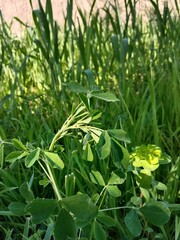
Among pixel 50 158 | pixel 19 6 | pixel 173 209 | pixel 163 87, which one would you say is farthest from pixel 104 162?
pixel 19 6

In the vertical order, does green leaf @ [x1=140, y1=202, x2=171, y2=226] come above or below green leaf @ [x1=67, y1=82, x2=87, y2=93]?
below

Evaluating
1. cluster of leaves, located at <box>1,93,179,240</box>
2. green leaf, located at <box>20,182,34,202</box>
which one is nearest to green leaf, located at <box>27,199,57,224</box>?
cluster of leaves, located at <box>1,93,179,240</box>

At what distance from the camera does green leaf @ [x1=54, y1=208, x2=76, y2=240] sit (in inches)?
27.0

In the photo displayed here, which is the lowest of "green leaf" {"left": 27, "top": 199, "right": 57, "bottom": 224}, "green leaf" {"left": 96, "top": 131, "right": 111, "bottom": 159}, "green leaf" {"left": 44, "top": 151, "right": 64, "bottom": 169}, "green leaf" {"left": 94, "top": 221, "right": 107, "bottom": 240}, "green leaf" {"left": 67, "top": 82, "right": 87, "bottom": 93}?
"green leaf" {"left": 94, "top": 221, "right": 107, "bottom": 240}

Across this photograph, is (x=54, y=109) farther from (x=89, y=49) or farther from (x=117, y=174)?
(x=117, y=174)

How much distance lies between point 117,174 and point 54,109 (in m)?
0.74

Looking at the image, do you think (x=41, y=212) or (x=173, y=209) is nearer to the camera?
(x=41, y=212)

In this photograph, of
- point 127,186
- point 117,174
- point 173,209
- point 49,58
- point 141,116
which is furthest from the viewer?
point 49,58

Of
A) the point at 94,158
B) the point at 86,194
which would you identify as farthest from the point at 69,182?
the point at 94,158

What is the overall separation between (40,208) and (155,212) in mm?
200

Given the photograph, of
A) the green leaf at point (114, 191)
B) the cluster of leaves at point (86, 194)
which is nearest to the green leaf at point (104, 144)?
the cluster of leaves at point (86, 194)

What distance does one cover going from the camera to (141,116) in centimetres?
132

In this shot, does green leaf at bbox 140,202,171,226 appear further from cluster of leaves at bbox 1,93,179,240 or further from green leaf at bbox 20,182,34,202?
green leaf at bbox 20,182,34,202

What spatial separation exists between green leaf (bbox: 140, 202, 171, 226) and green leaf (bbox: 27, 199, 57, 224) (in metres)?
0.17
